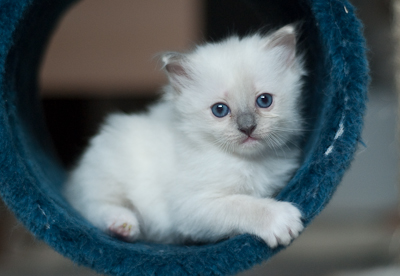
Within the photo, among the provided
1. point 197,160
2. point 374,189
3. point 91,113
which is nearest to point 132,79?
point 91,113

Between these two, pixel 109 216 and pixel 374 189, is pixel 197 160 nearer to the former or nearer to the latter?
pixel 109 216

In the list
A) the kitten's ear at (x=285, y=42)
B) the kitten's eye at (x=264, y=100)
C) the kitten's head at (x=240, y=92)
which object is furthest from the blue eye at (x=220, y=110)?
the kitten's ear at (x=285, y=42)

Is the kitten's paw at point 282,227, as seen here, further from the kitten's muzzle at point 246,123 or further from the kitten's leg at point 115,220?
the kitten's leg at point 115,220

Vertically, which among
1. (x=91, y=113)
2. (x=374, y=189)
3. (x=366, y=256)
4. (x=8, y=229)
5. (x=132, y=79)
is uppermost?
(x=374, y=189)

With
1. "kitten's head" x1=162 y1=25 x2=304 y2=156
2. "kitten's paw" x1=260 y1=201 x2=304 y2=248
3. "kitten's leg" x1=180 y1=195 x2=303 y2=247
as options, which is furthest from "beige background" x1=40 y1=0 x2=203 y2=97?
"kitten's paw" x1=260 y1=201 x2=304 y2=248

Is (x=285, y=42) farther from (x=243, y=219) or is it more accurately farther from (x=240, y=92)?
(x=243, y=219)

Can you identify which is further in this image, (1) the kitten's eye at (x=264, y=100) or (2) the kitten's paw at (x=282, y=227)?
(1) the kitten's eye at (x=264, y=100)

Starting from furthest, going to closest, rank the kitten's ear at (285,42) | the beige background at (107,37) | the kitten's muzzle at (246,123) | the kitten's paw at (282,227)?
the beige background at (107,37), the kitten's ear at (285,42), the kitten's muzzle at (246,123), the kitten's paw at (282,227)
